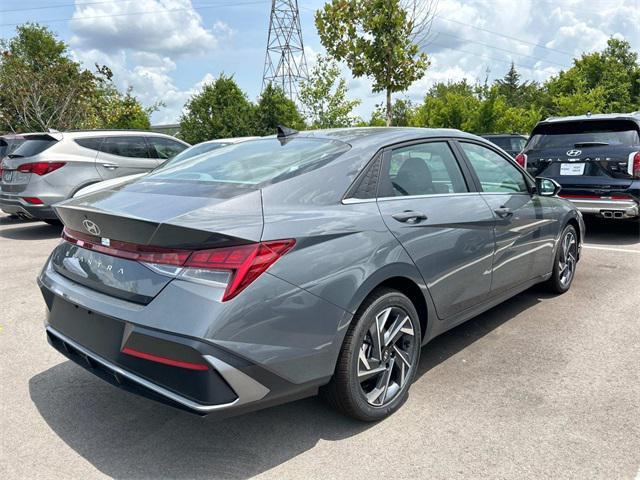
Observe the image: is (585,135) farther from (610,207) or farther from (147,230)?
(147,230)

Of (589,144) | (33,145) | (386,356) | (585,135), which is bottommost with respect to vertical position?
(386,356)

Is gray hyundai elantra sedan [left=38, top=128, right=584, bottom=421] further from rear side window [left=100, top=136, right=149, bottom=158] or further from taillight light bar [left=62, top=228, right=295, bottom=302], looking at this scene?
rear side window [left=100, top=136, right=149, bottom=158]

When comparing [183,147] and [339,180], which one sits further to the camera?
[183,147]

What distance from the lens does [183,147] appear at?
10.2 meters

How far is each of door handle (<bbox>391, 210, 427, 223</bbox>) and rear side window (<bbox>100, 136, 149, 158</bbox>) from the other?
7213 mm

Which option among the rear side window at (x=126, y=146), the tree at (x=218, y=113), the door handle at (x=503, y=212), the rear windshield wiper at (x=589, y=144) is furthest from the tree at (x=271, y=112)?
the door handle at (x=503, y=212)

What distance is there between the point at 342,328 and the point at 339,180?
0.78 metres

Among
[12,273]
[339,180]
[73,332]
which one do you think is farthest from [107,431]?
[12,273]

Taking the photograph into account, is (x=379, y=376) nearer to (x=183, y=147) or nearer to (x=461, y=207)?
(x=461, y=207)

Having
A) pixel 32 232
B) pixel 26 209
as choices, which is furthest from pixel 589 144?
pixel 32 232

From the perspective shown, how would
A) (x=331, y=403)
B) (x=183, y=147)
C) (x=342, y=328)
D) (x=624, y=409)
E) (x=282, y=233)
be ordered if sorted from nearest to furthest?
1. (x=282, y=233)
2. (x=342, y=328)
3. (x=331, y=403)
4. (x=624, y=409)
5. (x=183, y=147)

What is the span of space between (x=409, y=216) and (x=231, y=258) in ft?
3.94

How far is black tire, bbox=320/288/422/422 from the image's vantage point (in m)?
2.61

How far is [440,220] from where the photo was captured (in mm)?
3188
